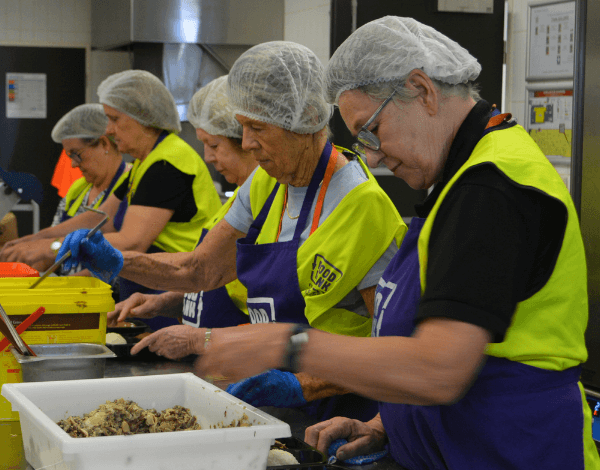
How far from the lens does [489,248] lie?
0.88 metres

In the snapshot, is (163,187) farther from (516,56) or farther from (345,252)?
(516,56)

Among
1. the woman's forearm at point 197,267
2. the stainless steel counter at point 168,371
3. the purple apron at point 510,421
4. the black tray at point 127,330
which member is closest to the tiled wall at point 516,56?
the woman's forearm at point 197,267

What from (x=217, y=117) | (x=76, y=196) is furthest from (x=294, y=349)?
(x=76, y=196)

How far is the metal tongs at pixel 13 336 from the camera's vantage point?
1.41m

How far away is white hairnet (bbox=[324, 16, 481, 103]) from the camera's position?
1088mm

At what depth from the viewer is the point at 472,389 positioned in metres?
1.01

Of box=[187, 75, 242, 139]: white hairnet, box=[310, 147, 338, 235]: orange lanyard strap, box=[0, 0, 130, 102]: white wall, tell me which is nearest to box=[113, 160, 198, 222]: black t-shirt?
box=[187, 75, 242, 139]: white hairnet

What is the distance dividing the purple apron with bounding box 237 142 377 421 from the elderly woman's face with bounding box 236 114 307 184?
7 cm

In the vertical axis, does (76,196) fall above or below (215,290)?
above

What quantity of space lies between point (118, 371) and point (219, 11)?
3371 millimetres

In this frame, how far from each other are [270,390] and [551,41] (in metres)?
2.33

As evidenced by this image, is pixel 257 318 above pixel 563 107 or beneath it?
beneath

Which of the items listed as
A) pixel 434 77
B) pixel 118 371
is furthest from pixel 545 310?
pixel 118 371

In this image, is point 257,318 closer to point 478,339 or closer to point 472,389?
point 472,389
